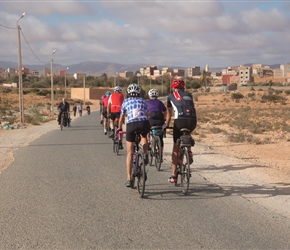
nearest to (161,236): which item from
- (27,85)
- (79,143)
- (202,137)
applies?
(79,143)

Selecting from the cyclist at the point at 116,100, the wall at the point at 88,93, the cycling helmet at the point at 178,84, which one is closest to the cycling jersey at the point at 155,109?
the cyclist at the point at 116,100

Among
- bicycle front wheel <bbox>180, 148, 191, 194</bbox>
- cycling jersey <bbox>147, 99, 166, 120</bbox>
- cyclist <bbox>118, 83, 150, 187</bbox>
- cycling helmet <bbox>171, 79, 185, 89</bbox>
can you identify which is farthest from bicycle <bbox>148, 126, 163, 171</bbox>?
cycling helmet <bbox>171, 79, 185, 89</bbox>

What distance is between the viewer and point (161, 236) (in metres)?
5.47

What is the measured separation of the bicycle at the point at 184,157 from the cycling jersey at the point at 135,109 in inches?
29.8

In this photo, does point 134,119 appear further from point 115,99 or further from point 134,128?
point 115,99

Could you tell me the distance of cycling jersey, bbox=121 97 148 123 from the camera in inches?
310

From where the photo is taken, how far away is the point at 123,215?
6480 millimetres

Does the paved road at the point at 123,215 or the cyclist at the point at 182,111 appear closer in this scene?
the paved road at the point at 123,215

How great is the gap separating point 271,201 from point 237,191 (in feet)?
3.02

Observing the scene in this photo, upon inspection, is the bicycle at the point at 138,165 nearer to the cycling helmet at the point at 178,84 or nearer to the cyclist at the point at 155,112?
the cycling helmet at the point at 178,84

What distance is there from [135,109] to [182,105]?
83cm

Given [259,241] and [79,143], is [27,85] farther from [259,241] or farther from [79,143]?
[259,241]

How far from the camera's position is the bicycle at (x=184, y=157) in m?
7.79

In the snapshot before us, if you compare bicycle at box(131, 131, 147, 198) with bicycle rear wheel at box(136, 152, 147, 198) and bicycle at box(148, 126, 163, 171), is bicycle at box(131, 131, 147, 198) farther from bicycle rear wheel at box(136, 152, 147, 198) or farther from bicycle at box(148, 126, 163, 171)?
bicycle at box(148, 126, 163, 171)
